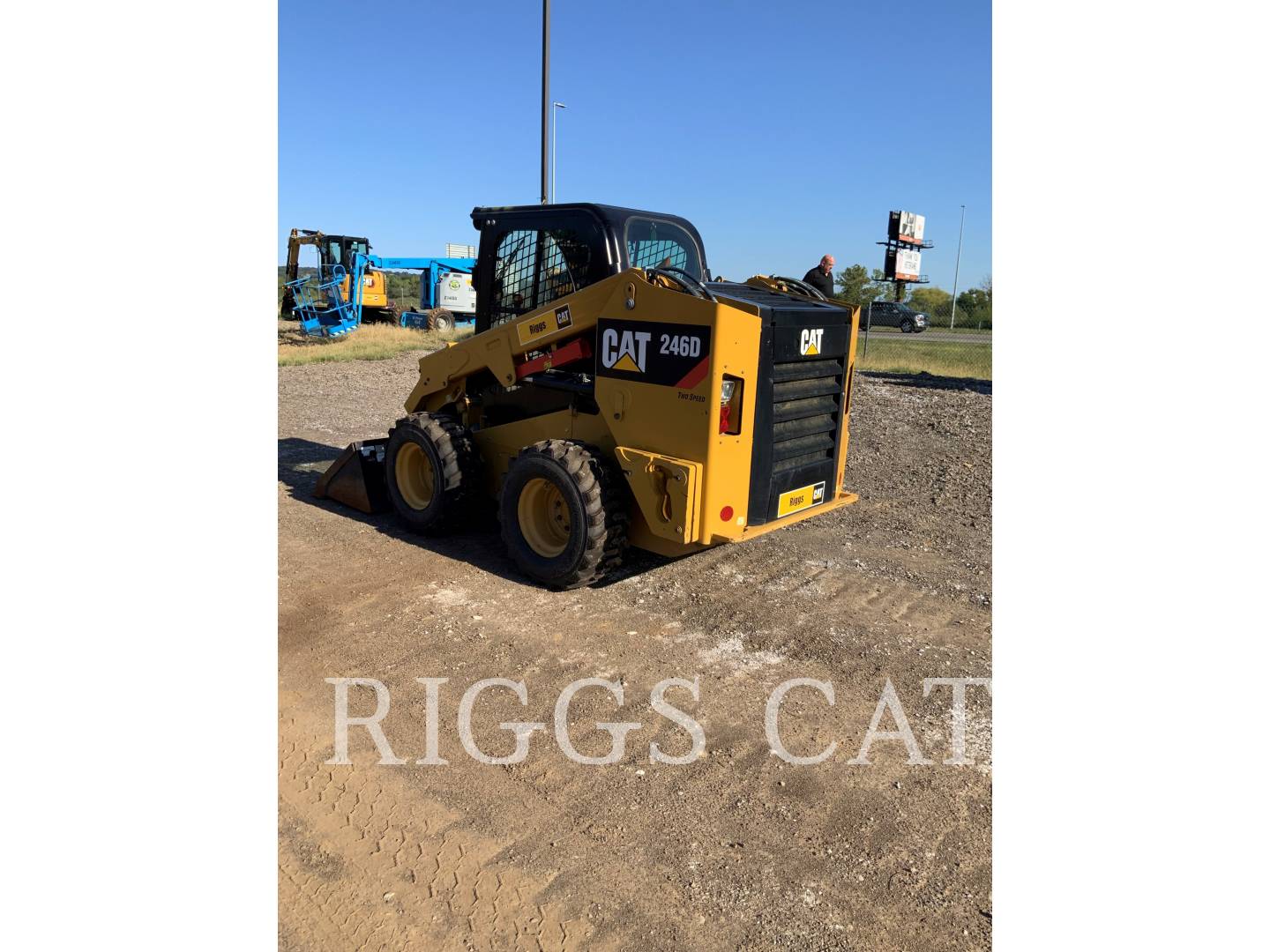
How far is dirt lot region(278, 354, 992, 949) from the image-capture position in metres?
2.83

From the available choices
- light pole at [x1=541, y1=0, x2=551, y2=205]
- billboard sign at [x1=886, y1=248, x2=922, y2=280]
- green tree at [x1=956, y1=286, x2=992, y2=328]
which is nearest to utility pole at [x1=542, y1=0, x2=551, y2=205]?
light pole at [x1=541, y1=0, x2=551, y2=205]

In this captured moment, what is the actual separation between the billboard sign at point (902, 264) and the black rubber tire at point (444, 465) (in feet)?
43.0

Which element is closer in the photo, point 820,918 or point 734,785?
point 820,918

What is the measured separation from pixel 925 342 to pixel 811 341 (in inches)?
932

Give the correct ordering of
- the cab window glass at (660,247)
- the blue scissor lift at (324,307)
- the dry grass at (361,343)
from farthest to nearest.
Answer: the blue scissor lift at (324,307) < the dry grass at (361,343) < the cab window glass at (660,247)

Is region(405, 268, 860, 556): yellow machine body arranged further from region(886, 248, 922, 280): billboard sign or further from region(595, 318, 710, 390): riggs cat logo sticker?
region(886, 248, 922, 280): billboard sign

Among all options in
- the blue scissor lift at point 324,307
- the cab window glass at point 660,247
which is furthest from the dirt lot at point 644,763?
the blue scissor lift at point 324,307

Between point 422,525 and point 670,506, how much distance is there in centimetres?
238

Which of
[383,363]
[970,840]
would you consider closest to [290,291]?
[383,363]

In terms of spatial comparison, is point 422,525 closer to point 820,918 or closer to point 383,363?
point 820,918

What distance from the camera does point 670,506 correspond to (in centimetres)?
520

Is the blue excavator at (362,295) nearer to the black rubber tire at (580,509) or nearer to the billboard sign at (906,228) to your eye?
the billboard sign at (906,228)

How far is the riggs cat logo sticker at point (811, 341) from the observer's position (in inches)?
211

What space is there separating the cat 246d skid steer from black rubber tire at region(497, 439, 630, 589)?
0.04 ft
